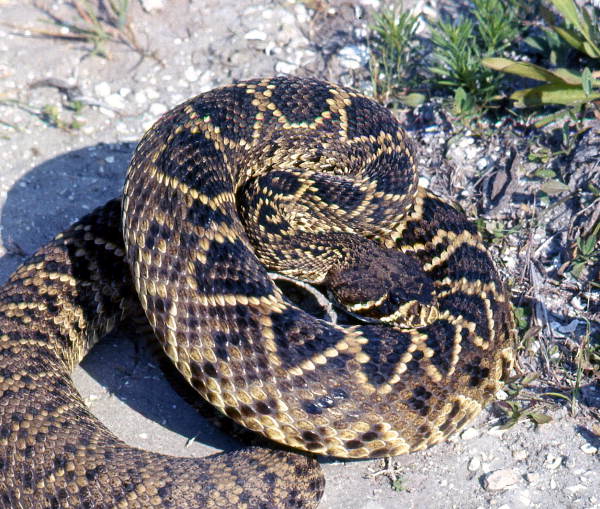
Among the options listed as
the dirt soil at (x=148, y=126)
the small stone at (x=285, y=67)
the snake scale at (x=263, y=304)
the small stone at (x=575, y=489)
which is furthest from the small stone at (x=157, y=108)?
the small stone at (x=575, y=489)

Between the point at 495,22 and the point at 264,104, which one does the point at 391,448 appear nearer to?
the point at 264,104

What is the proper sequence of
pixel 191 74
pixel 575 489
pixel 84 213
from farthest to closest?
pixel 191 74
pixel 84 213
pixel 575 489

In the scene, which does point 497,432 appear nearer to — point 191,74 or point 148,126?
point 148,126

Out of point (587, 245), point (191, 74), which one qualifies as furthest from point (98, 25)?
point (587, 245)

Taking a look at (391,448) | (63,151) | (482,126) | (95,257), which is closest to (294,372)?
(391,448)

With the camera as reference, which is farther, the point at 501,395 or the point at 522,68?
the point at 522,68

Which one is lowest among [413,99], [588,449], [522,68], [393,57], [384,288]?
[588,449]
